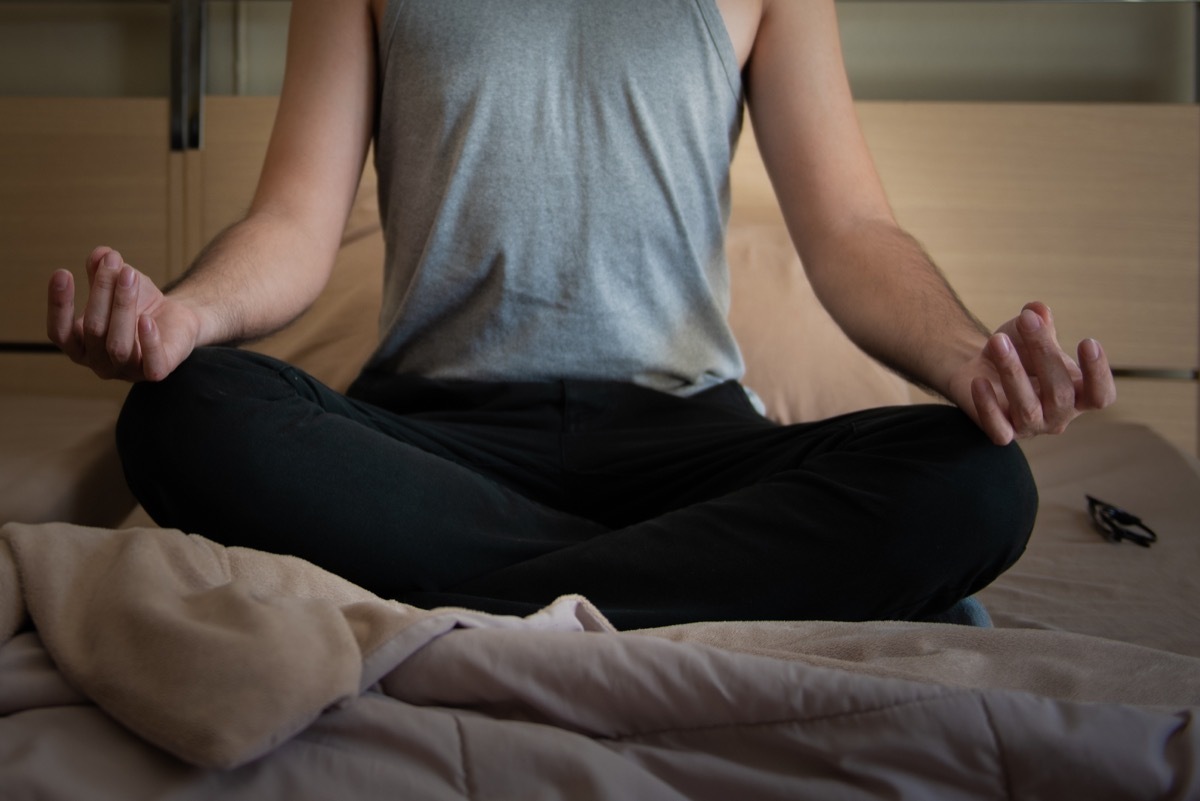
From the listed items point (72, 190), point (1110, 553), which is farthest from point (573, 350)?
point (72, 190)

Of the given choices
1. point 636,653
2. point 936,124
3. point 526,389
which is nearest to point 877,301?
point 526,389

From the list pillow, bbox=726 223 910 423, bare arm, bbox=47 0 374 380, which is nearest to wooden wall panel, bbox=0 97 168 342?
bare arm, bbox=47 0 374 380

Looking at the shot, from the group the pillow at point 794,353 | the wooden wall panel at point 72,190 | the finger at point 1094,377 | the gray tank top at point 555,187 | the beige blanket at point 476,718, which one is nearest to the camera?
the beige blanket at point 476,718

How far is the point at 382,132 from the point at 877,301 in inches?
23.6

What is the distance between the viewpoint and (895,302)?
1095 millimetres

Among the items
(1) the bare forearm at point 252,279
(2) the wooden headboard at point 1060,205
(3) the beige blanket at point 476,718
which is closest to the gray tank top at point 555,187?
(1) the bare forearm at point 252,279

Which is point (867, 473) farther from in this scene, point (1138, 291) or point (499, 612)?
point (1138, 291)

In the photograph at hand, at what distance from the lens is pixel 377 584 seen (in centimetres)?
96

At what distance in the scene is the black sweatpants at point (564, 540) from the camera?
0.91 meters

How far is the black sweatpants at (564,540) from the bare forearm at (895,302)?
0.17 feet

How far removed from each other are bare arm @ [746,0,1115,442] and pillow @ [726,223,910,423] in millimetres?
337

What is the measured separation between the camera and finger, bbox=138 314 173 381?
0.88m

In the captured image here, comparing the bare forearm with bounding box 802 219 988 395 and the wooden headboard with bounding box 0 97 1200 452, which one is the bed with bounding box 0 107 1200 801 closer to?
the bare forearm with bounding box 802 219 988 395

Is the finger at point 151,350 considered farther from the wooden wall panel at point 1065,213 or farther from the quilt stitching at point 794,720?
the wooden wall panel at point 1065,213
